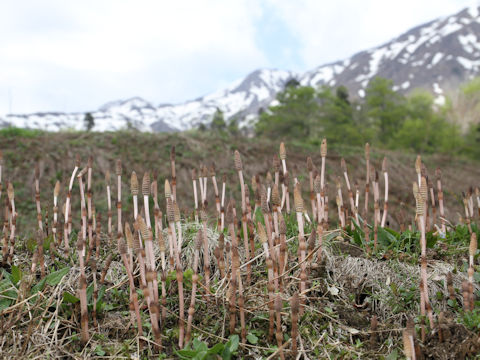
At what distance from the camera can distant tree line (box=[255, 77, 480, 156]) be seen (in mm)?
31797

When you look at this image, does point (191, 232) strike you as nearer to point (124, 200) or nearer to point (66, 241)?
point (66, 241)

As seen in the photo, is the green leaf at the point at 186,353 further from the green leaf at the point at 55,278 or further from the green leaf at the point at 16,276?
the green leaf at the point at 16,276

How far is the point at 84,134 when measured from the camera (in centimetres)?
1266

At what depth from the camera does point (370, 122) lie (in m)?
33.3

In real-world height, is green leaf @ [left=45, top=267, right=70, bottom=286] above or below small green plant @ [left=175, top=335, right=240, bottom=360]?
above

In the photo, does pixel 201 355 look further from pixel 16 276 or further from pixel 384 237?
pixel 384 237

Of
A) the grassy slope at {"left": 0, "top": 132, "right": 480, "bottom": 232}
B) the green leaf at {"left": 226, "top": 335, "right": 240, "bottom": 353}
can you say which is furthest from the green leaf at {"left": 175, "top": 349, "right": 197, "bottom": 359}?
the grassy slope at {"left": 0, "top": 132, "right": 480, "bottom": 232}

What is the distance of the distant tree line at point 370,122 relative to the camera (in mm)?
31797

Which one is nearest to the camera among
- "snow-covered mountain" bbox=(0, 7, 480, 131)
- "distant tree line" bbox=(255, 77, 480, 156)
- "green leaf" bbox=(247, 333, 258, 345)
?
"green leaf" bbox=(247, 333, 258, 345)

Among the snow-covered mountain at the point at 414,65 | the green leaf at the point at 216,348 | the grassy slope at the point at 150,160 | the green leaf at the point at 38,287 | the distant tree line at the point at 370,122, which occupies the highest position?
the snow-covered mountain at the point at 414,65

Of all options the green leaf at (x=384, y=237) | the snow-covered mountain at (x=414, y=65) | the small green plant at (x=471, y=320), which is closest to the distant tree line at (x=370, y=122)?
the green leaf at (x=384, y=237)

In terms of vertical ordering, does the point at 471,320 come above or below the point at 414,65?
below

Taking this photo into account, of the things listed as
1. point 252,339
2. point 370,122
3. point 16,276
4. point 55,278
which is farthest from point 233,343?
point 370,122

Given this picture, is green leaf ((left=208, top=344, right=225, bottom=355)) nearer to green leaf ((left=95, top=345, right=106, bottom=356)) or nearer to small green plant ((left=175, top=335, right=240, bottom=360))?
small green plant ((left=175, top=335, right=240, bottom=360))
